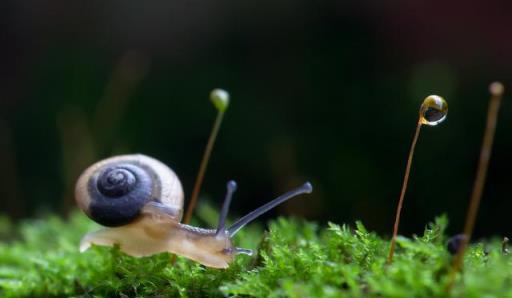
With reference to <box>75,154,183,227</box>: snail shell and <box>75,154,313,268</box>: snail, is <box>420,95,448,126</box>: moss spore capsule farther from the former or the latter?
<box>75,154,183,227</box>: snail shell

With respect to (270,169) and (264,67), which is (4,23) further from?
(270,169)

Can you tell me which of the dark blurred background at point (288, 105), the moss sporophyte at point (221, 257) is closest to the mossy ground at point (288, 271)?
the moss sporophyte at point (221, 257)

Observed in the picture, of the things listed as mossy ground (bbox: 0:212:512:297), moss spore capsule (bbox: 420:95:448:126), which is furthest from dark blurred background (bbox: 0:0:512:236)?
moss spore capsule (bbox: 420:95:448:126)

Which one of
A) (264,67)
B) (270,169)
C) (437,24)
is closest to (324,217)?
(270,169)

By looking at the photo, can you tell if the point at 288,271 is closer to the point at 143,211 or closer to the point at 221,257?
the point at 221,257

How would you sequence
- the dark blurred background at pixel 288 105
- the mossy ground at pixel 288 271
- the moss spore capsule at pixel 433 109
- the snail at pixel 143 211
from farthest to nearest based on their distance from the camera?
the dark blurred background at pixel 288 105 → the snail at pixel 143 211 → the moss spore capsule at pixel 433 109 → the mossy ground at pixel 288 271

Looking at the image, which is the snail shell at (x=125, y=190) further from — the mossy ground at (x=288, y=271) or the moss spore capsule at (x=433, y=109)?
the moss spore capsule at (x=433, y=109)

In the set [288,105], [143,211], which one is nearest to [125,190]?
[143,211]
